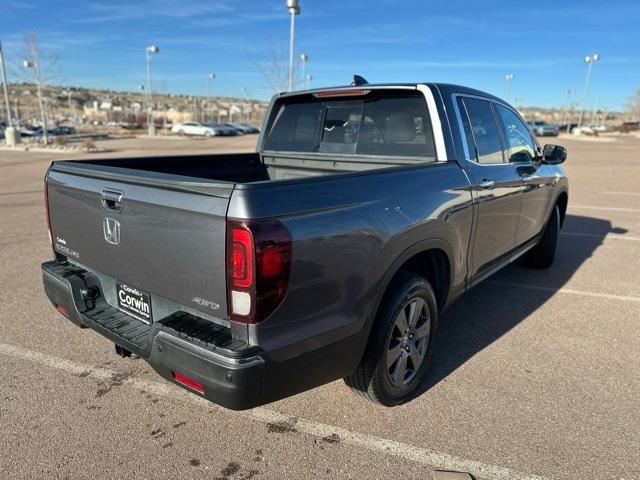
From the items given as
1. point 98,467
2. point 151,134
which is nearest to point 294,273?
point 98,467

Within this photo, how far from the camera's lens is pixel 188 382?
7.49 feet

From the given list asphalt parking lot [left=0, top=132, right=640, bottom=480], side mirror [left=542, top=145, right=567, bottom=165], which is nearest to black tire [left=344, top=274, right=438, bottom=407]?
asphalt parking lot [left=0, top=132, right=640, bottom=480]

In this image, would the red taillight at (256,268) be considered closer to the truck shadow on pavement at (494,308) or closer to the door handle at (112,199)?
the door handle at (112,199)

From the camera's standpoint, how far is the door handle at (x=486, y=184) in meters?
3.64

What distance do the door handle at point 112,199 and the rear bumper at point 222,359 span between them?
24.6 inches

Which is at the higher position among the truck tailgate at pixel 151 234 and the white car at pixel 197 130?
the truck tailgate at pixel 151 234

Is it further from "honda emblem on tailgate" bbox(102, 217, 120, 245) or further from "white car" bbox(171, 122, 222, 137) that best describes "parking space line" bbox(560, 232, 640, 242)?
"white car" bbox(171, 122, 222, 137)

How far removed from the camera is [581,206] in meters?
10.6

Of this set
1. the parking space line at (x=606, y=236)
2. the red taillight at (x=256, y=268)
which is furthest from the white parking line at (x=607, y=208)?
the red taillight at (x=256, y=268)

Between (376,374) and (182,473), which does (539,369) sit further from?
(182,473)

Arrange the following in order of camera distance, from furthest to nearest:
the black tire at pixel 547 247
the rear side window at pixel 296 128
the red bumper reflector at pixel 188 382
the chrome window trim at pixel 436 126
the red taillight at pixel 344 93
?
the black tire at pixel 547 247, the rear side window at pixel 296 128, the red taillight at pixel 344 93, the chrome window trim at pixel 436 126, the red bumper reflector at pixel 188 382

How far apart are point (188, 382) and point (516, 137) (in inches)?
151

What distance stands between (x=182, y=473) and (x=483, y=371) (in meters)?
2.15

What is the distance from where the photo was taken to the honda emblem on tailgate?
257 centimetres
